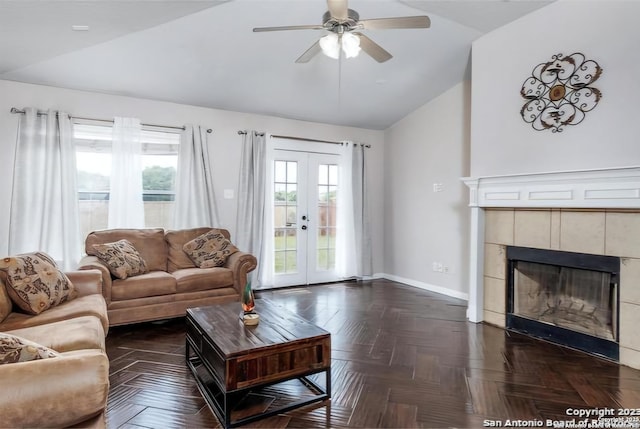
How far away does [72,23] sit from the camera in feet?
10.3

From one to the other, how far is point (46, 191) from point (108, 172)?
682 millimetres

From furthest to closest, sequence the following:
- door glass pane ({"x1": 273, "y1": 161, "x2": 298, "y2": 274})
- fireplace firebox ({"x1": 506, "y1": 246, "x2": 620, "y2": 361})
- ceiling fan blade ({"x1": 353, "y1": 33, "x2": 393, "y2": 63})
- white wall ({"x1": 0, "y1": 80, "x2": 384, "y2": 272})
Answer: door glass pane ({"x1": 273, "y1": 161, "x2": 298, "y2": 274})
white wall ({"x1": 0, "y1": 80, "x2": 384, "y2": 272})
fireplace firebox ({"x1": 506, "y1": 246, "x2": 620, "y2": 361})
ceiling fan blade ({"x1": 353, "y1": 33, "x2": 393, "y2": 63})

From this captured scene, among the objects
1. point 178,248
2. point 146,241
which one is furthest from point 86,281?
point 178,248

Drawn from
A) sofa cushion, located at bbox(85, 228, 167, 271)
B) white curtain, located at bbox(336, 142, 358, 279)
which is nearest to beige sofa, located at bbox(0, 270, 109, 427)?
sofa cushion, located at bbox(85, 228, 167, 271)

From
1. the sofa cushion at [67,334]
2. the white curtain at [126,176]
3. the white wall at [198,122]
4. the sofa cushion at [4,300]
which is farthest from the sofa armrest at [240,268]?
the sofa cushion at [4,300]

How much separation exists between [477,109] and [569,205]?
144 centimetres

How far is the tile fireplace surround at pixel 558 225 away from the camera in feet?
9.46

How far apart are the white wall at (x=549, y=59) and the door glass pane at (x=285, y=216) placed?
268 cm

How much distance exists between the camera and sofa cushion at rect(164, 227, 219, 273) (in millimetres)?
4402

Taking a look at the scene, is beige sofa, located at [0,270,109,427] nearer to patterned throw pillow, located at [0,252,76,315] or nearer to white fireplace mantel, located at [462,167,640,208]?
patterned throw pillow, located at [0,252,76,315]

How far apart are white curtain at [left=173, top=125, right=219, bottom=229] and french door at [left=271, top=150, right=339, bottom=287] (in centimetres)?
101

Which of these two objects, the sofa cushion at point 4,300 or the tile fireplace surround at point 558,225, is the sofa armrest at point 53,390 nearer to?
the sofa cushion at point 4,300

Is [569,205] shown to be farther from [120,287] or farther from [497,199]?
[120,287]

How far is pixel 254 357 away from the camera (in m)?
2.13
